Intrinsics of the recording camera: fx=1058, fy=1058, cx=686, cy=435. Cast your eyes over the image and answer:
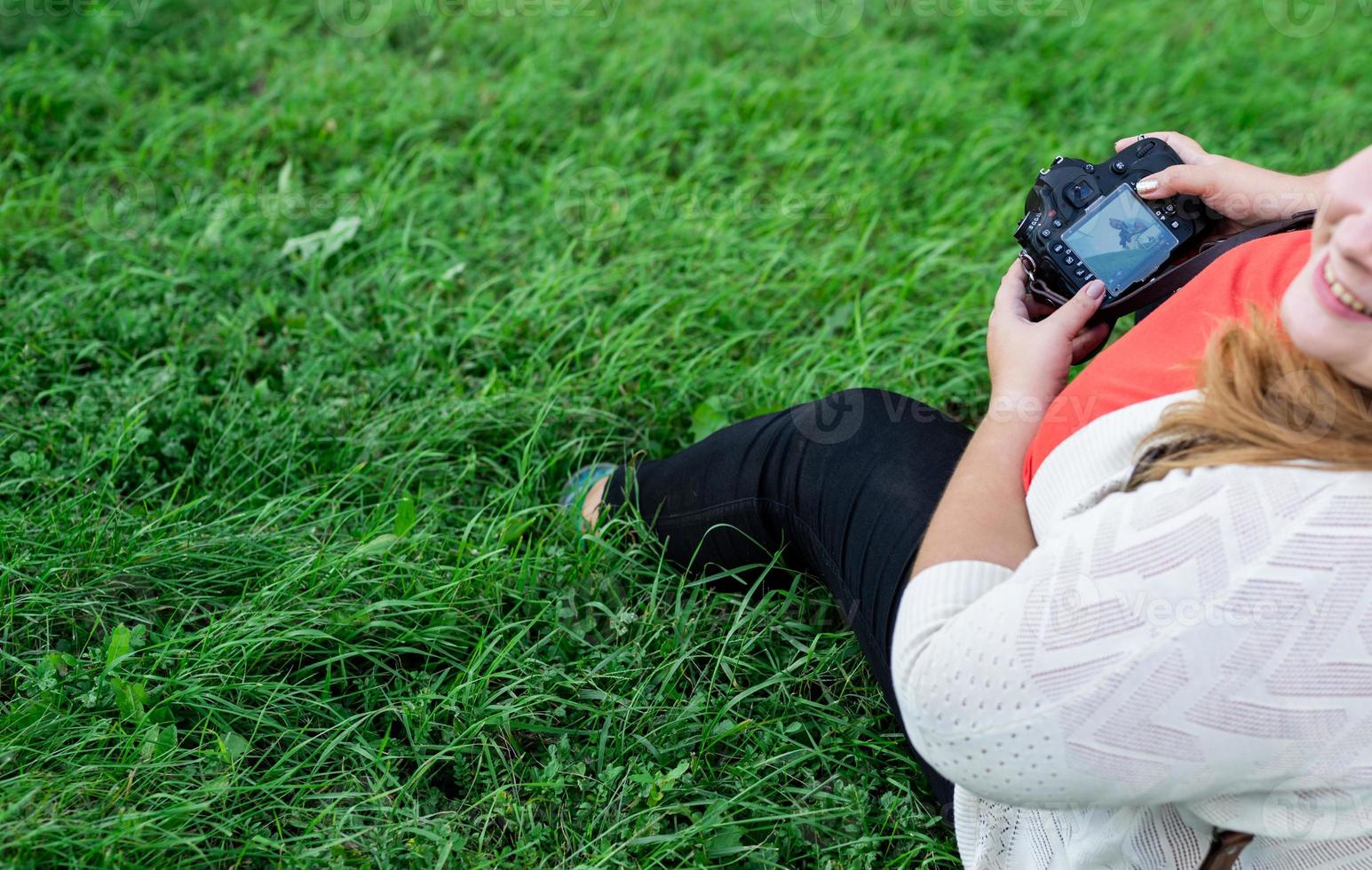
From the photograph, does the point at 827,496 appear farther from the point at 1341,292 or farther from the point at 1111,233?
the point at 1341,292

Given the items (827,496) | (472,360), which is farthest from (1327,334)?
(472,360)

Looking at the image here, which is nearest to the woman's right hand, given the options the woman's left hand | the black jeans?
the woman's left hand

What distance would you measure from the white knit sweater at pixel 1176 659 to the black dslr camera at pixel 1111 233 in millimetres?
463

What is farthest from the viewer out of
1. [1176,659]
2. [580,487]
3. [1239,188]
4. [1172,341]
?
[580,487]

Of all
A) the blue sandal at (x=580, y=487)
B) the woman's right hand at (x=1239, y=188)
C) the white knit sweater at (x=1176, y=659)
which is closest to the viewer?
the white knit sweater at (x=1176, y=659)

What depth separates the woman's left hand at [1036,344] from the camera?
1134mm

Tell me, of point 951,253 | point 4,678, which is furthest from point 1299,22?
point 4,678

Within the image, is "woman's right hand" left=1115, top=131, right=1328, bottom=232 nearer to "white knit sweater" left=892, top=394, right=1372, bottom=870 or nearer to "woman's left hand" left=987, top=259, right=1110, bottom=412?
"woman's left hand" left=987, top=259, right=1110, bottom=412

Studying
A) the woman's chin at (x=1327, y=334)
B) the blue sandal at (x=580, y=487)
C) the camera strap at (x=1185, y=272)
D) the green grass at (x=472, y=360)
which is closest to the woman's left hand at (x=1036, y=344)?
the camera strap at (x=1185, y=272)

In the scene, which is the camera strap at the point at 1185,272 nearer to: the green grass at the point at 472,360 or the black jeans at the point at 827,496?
the black jeans at the point at 827,496

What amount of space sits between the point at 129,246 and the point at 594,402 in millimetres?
1006

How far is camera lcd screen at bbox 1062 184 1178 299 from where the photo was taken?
131 cm

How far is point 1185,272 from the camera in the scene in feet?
4.14

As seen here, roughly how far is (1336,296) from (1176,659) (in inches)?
11.8
